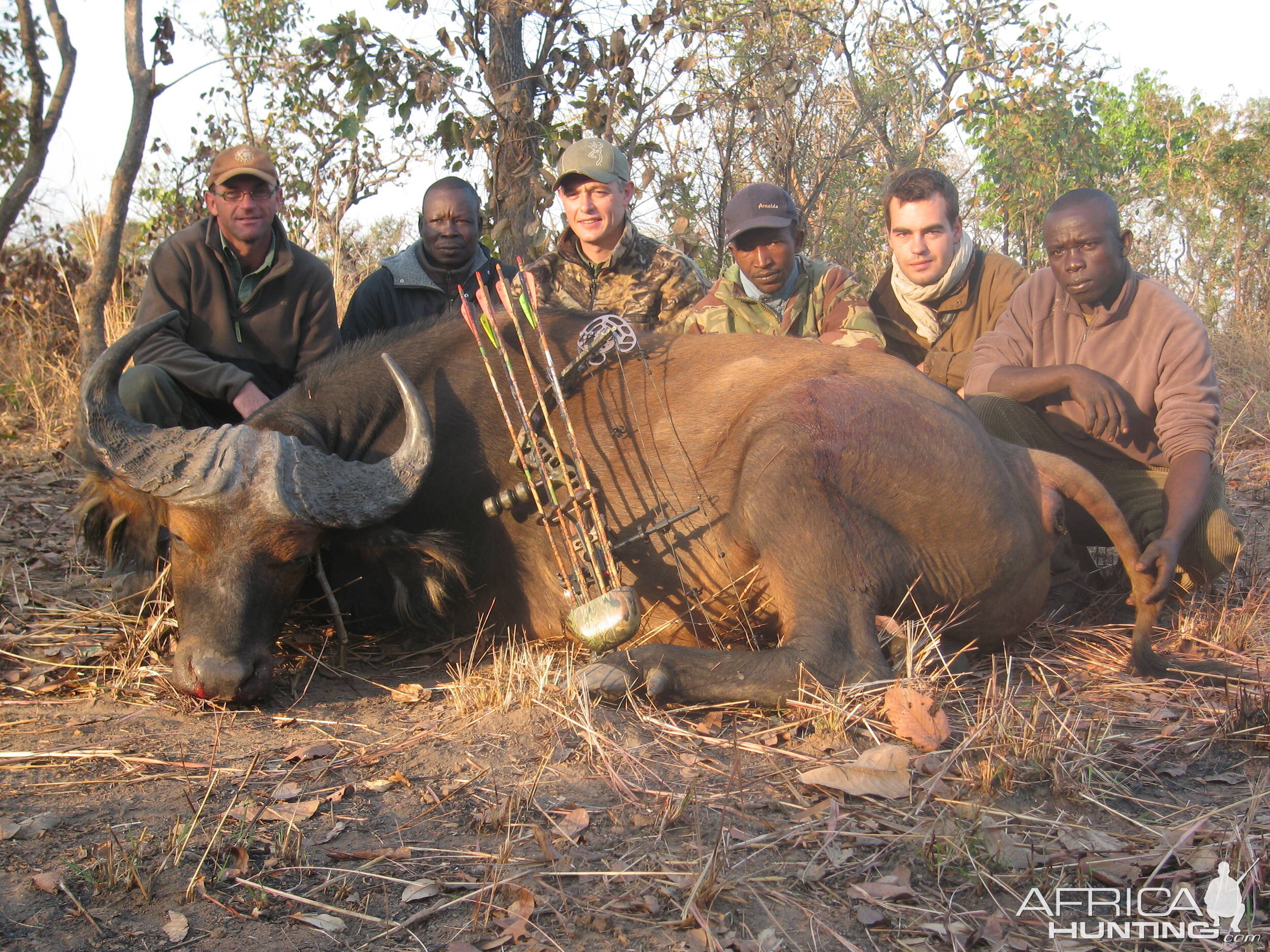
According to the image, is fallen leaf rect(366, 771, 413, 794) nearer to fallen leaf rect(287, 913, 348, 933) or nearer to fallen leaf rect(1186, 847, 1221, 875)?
fallen leaf rect(287, 913, 348, 933)

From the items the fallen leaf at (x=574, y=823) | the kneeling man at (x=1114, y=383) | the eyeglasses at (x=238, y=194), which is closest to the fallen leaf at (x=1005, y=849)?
the fallen leaf at (x=574, y=823)

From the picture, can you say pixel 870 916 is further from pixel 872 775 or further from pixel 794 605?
pixel 794 605

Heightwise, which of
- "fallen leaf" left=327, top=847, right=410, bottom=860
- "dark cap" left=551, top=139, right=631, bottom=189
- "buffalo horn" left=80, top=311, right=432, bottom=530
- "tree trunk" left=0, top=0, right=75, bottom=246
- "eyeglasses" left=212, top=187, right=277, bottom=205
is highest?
"tree trunk" left=0, top=0, right=75, bottom=246

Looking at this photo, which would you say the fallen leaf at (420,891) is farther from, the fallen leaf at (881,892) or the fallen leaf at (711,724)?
the fallen leaf at (711,724)

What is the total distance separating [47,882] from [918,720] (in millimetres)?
2345

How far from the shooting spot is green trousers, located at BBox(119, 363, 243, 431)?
473cm

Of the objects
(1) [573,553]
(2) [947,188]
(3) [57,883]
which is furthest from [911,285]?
(3) [57,883]

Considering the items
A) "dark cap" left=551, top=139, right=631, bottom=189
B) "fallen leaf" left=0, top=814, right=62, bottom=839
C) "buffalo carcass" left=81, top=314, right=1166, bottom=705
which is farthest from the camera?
"dark cap" left=551, top=139, right=631, bottom=189

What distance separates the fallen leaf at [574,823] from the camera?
2504 millimetres

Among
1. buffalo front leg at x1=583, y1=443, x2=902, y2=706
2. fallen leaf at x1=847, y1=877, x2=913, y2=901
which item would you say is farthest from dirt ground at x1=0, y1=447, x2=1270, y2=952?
buffalo front leg at x1=583, y1=443, x2=902, y2=706

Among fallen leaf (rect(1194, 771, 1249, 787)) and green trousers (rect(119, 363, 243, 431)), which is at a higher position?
green trousers (rect(119, 363, 243, 431))

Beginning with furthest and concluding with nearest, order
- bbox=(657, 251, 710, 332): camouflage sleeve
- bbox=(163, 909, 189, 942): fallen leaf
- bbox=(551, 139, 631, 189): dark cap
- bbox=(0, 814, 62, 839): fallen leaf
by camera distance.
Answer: bbox=(657, 251, 710, 332): camouflage sleeve → bbox=(551, 139, 631, 189): dark cap → bbox=(0, 814, 62, 839): fallen leaf → bbox=(163, 909, 189, 942): fallen leaf

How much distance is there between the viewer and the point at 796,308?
5.70 metres

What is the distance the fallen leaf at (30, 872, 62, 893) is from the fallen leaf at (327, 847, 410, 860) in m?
0.58
